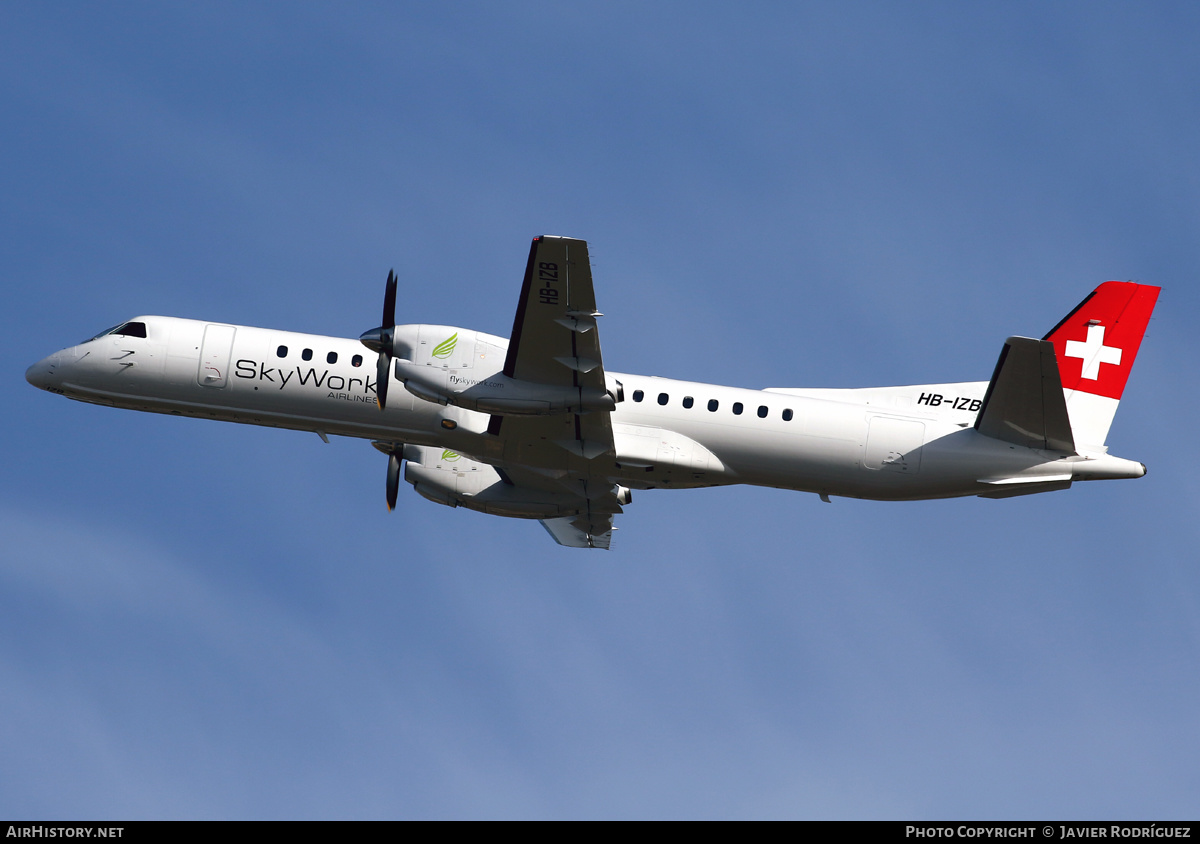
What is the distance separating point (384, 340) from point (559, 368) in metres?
4.12

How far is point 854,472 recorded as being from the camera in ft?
86.5

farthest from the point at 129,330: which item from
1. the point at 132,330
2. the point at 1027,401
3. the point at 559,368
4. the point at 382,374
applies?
the point at 1027,401

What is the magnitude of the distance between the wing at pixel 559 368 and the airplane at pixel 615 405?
0.05 meters

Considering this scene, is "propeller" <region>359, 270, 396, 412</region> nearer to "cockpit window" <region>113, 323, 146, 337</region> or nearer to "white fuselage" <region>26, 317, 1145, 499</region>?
Result: "white fuselage" <region>26, 317, 1145, 499</region>

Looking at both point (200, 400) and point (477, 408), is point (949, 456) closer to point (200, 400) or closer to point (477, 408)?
point (477, 408)

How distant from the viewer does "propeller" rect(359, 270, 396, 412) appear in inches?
1006

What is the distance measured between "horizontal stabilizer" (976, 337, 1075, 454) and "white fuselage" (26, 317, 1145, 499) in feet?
1.06

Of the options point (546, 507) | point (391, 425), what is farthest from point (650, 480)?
point (391, 425)

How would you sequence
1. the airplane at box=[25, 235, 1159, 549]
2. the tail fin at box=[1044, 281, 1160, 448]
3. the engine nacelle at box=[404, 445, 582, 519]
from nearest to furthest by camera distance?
the airplane at box=[25, 235, 1159, 549]
the tail fin at box=[1044, 281, 1160, 448]
the engine nacelle at box=[404, 445, 582, 519]

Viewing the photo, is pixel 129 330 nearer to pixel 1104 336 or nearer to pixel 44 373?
pixel 44 373

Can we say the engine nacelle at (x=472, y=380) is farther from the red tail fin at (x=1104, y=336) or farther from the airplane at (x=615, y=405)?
the red tail fin at (x=1104, y=336)

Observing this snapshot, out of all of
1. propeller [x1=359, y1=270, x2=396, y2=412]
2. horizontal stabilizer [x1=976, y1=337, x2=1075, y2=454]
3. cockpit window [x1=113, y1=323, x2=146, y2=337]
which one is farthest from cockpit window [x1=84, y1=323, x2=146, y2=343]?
horizontal stabilizer [x1=976, y1=337, x2=1075, y2=454]

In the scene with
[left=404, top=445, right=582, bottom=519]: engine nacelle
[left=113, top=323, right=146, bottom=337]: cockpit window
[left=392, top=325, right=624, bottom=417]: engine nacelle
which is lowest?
[left=404, top=445, right=582, bottom=519]: engine nacelle

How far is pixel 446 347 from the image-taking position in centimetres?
2502
